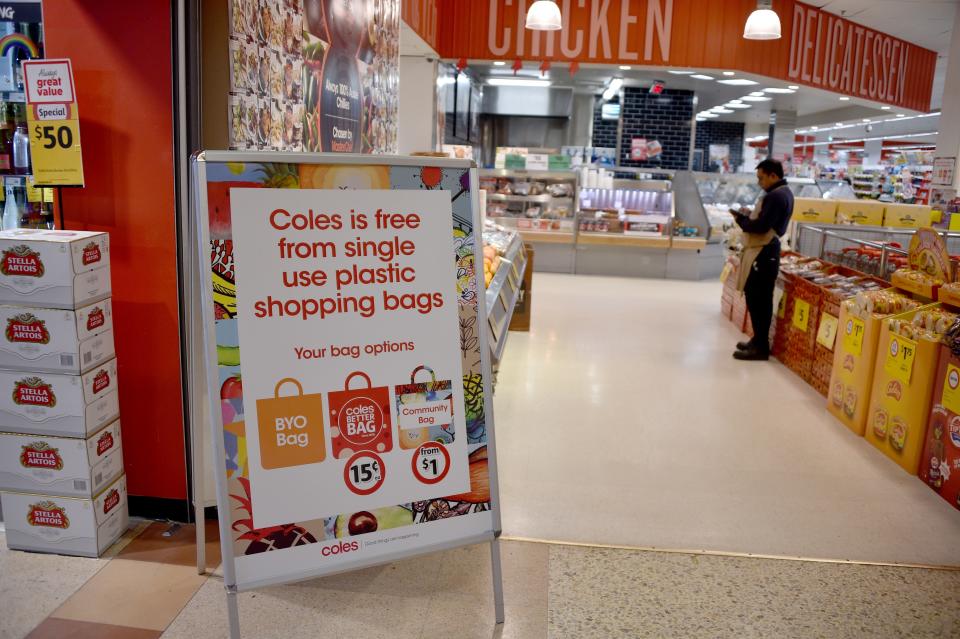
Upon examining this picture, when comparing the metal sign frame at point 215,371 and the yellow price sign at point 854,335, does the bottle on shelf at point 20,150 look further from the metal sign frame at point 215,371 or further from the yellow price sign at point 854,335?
the yellow price sign at point 854,335

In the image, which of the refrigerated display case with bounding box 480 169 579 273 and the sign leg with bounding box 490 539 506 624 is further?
the refrigerated display case with bounding box 480 169 579 273

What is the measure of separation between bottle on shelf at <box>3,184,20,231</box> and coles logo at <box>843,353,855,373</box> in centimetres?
445

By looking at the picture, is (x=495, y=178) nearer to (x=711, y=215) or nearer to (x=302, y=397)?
(x=711, y=215)

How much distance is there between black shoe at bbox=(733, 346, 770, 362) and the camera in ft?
20.6

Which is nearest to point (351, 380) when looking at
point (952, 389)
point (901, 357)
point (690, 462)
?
point (690, 462)

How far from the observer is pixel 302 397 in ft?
7.29

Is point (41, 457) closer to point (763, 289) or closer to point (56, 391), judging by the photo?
point (56, 391)

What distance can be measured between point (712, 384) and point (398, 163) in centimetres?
390

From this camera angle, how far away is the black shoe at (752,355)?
629 centimetres

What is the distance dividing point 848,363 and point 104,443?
402 centimetres

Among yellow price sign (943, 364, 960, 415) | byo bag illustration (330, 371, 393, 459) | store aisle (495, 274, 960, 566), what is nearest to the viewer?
byo bag illustration (330, 371, 393, 459)

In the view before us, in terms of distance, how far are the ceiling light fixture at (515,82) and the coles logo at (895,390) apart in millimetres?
10361

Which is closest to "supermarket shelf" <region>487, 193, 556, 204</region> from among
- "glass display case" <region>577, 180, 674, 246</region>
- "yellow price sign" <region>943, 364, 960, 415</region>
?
"glass display case" <region>577, 180, 674, 246</region>

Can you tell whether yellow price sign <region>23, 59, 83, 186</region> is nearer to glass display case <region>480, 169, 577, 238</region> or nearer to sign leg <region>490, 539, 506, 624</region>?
sign leg <region>490, 539, 506, 624</region>
